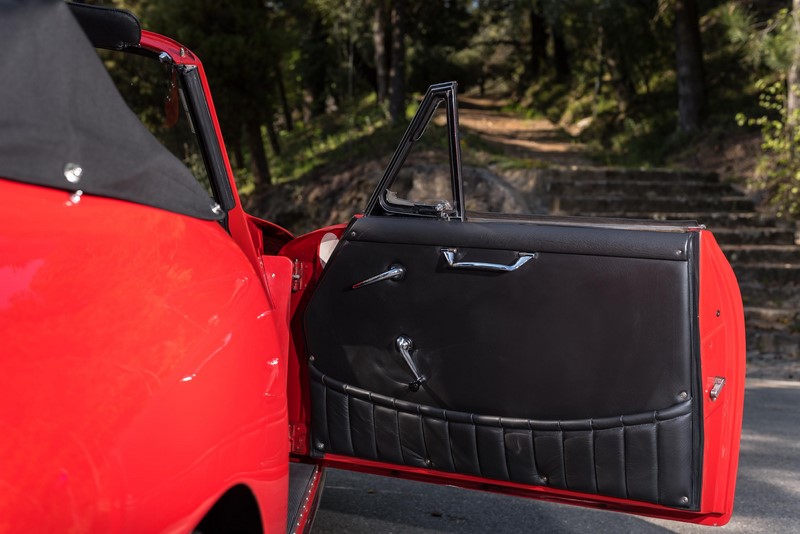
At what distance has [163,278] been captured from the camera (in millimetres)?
2197

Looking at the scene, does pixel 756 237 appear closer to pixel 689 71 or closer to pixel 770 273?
pixel 770 273

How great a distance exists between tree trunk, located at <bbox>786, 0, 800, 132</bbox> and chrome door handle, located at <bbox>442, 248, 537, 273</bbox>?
11858 mm

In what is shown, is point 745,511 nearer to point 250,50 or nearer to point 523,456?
point 523,456

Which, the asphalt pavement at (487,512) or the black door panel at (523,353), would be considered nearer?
the black door panel at (523,353)

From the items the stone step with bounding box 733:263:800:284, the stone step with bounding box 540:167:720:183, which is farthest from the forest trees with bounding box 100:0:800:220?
the stone step with bounding box 733:263:800:284

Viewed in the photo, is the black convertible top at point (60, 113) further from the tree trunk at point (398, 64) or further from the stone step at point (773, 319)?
the tree trunk at point (398, 64)

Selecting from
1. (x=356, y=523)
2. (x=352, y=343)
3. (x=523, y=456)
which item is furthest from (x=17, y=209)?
(x=356, y=523)

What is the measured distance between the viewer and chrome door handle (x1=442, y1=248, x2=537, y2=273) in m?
2.97

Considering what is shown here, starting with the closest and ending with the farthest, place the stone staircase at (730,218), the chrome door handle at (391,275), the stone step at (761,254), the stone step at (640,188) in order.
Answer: the chrome door handle at (391,275)
the stone staircase at (730,218)
the stone step at (761,254)
the stone step at (640,188)

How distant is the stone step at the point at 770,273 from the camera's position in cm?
1285

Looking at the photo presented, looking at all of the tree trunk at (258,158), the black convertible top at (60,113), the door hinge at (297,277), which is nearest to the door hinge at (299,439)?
the door hinge at (297,277)

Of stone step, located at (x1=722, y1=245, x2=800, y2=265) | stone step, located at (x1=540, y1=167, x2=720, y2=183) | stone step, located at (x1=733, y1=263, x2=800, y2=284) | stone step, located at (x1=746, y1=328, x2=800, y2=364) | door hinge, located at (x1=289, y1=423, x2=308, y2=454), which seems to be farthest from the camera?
stone step, located at (x1=540, y1=167, x2=720, y2=183)

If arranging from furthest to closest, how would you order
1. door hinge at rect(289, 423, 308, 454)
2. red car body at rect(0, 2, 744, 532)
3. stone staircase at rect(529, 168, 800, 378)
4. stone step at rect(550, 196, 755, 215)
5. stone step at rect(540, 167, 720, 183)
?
1. stone step at rect(540, 167, 720, 183)
2. stone step at rect(550, 196, 755, 215)
3. stone staircase at rect(529, 168, 800, 378)
4. door hinge at rect(289, 423, 308, 454)
5. red car body at rect(0, 2, 744, 532)

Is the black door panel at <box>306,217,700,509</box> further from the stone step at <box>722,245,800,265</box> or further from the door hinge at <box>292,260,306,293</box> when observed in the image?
the stone step at <box>722,245,800,265</box>
